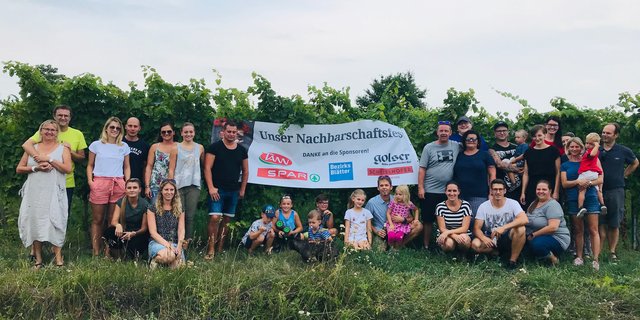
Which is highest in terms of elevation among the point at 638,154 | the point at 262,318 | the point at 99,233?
the point at 638,154

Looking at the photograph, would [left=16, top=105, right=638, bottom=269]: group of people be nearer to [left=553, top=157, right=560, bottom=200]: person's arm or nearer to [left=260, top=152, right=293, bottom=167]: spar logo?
[left=553, top=157, right=560, bottom=200]: person's arm

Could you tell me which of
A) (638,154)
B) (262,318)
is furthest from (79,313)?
(638,154)

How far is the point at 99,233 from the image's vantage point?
24.8 feet

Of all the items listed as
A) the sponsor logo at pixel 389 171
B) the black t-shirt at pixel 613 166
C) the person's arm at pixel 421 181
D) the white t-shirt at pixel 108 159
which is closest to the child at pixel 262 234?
the sponsor logo at pixel 389 171

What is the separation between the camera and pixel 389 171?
29.1ft

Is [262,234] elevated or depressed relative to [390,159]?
depressed

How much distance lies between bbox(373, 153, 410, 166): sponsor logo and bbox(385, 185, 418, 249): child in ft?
2.35

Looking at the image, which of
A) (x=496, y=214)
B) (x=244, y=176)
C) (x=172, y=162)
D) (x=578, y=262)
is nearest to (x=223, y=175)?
(x=244, y=176)

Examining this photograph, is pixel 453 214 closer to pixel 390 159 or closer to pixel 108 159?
pixel 390 159

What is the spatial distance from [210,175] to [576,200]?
4.78 m

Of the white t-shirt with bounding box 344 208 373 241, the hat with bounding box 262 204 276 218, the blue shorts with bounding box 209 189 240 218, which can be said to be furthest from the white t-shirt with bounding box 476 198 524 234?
the blue shorts with bounding box 209 189 240 218

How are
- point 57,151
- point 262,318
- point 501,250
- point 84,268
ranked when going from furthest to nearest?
point 501,250 → point 57,151 → point 84,268 → point 262,318

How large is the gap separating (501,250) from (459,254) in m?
0.53

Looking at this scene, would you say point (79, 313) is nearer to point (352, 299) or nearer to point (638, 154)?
point (352, 299)
